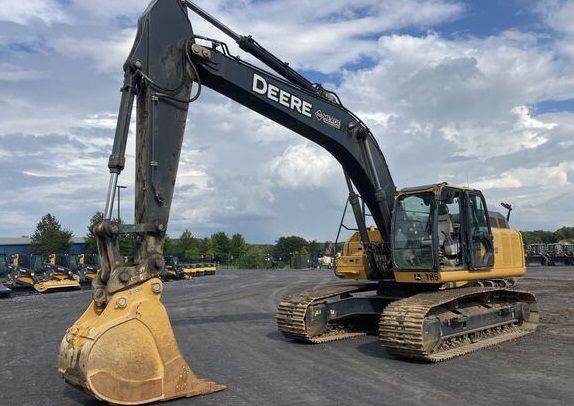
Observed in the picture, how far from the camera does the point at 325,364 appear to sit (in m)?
8.92

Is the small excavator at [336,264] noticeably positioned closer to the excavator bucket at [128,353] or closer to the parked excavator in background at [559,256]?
the excavator bucket at [128,353]

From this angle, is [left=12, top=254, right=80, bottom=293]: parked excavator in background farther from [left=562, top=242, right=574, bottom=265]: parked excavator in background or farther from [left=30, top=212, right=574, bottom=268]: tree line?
[left=562, top=242, right=574, bottom=265]: parked excavator in background

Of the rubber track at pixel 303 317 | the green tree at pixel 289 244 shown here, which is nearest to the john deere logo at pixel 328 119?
the rubber track at pixel 303 317

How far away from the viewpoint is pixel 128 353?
247 inches

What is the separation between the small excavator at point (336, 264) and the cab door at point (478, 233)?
2 centimetres

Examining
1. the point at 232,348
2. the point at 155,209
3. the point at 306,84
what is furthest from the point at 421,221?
the point at 155,209

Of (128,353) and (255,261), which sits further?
(255,261)

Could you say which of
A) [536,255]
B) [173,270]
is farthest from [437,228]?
[536,255]

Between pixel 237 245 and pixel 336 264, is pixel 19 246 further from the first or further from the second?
pixel 336 264

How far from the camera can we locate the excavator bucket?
6.09 metres

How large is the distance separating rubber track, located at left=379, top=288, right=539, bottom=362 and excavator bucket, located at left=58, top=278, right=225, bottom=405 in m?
3.52

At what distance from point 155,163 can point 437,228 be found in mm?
5066

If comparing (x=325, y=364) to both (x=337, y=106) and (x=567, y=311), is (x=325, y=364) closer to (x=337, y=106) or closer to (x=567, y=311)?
(x=337, y=106)

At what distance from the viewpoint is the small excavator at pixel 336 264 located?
6.47 metres
